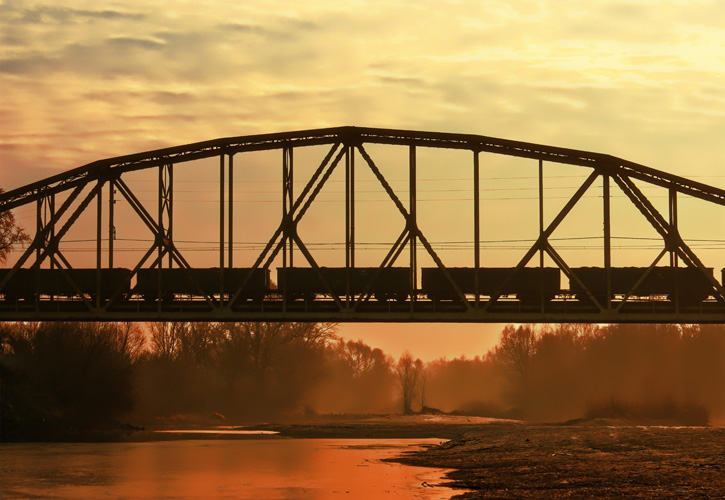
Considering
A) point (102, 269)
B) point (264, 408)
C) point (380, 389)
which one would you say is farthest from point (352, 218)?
point (380, 389)

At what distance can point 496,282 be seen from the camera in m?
63.3

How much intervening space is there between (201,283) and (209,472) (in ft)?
93.0

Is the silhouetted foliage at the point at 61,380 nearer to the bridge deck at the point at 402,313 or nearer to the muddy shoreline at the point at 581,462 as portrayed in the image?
the bridge deck at the point at 402,313

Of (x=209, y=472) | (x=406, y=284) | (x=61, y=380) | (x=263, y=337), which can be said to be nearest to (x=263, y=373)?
(x=263, y=337)

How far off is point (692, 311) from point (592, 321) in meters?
7.51

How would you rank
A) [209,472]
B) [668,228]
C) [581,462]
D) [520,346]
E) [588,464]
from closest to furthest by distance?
[588,464] → [581,462] → [209,472] → [668,228] → [520,346]

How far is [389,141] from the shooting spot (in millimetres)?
63188

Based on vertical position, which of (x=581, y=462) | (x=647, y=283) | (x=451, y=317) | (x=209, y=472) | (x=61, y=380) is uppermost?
(x=647, y=283)

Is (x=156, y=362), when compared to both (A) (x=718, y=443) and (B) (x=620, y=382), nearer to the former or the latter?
(B) (x=620, y=382)

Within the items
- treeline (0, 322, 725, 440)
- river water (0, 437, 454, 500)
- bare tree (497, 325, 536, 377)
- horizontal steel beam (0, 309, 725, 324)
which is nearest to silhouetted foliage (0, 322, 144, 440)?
treeline (0, 322, 725, 440)

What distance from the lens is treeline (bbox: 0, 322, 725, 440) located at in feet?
221

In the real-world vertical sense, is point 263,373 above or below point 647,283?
below

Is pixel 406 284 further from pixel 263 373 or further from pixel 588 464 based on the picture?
pixel 263 373

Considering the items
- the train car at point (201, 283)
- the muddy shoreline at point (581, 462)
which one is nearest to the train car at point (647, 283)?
the muddy shoreline at point (581, 462)
